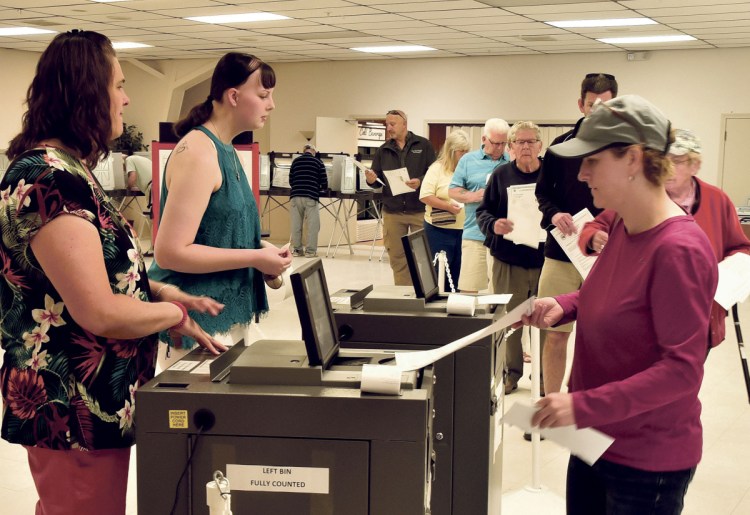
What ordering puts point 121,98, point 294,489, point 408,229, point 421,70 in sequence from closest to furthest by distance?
1. point 294,489
2. point 121,98
3. point 408,229
4. point 421,70

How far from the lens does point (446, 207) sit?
19.9 feet

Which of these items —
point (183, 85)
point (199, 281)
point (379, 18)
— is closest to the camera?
point (199, 281)

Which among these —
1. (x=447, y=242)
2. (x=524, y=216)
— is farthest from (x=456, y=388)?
(x=447, y=242)

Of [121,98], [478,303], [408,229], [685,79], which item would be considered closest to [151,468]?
[121,98]

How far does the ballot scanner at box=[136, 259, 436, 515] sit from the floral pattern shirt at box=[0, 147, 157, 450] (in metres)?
0.21

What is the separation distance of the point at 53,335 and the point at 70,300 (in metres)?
0.10

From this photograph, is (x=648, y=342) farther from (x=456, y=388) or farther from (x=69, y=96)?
(x=69, y=96)

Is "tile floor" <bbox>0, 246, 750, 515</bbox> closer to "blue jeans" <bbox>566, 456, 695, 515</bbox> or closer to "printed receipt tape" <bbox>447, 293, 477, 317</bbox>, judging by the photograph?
"printed receipt tape" <bbox>447, 293, 477, 317</bbox>

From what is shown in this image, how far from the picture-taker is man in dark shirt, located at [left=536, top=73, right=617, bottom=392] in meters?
3.68

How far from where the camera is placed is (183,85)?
48.0 ft

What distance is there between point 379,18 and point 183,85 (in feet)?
19.9

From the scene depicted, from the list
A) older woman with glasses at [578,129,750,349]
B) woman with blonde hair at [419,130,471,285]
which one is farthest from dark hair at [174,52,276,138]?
woman with blonde hair at [419,130,471,285]

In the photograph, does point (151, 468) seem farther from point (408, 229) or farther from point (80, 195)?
point (408, 229)

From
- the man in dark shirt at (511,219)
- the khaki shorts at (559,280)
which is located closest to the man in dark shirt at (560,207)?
the khaki shorts at (559,280)
